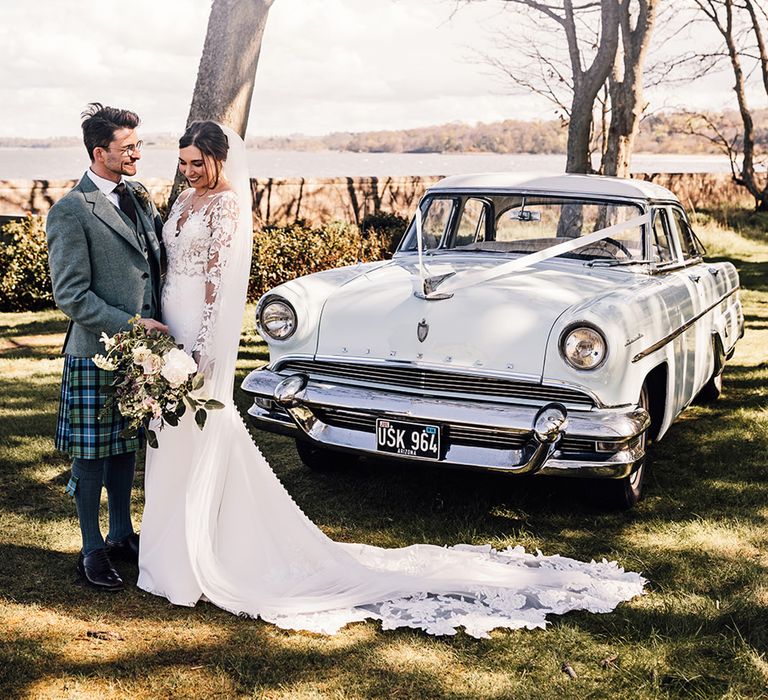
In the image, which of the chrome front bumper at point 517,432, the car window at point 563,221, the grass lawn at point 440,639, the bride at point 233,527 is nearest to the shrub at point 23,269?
the grass lawn at point 440,639

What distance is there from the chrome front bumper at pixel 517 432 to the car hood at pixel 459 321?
0.19m

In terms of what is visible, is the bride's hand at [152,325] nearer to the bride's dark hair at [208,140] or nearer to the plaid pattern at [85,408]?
the plaid pattern at [85,408]

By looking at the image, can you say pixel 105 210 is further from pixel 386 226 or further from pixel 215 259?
pixel 386 226

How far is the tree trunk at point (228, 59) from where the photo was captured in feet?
28.6

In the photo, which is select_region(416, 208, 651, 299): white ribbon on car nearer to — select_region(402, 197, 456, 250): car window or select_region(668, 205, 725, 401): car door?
select_region(402, 197, 456, 250): car window

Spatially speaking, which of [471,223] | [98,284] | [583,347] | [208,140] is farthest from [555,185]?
[98,284]

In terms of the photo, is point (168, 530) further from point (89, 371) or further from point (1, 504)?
point (1, 504)

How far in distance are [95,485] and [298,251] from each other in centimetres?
844

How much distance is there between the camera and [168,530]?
3.79 m

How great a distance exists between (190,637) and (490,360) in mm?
1847

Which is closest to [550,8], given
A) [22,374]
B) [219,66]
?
[219,66]

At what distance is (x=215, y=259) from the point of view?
12.5 feet

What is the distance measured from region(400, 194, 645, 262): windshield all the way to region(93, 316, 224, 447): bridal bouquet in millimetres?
2734

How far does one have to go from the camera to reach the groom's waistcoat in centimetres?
362
